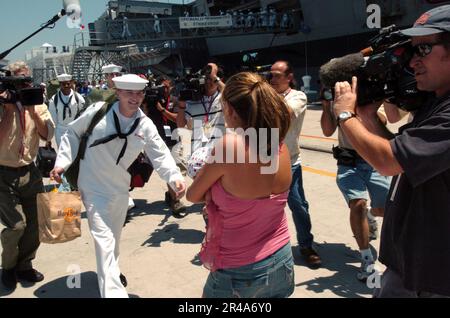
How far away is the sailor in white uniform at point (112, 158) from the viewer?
3.29m

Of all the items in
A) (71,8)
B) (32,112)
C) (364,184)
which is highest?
(71,8)

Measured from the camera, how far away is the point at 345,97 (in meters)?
2.01

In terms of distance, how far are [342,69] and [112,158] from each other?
2.01 metres

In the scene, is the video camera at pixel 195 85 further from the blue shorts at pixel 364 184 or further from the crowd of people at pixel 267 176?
the blue shorts at pixel 364 184

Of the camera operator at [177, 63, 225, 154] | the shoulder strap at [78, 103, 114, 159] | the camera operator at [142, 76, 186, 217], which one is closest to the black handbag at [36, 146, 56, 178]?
the camera operator at [142, 76, 186, 217]

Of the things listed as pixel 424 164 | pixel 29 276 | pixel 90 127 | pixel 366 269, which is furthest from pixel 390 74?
pixel 29 276

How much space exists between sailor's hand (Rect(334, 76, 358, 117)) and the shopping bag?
2.30 metres

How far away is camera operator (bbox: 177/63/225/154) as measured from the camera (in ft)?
15.4

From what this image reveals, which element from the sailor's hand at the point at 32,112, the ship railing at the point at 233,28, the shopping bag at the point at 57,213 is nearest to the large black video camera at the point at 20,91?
the sailor's hand at the point at 32,112

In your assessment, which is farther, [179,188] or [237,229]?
[179,188]

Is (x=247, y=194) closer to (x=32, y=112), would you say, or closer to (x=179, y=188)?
(x=179, y=188)

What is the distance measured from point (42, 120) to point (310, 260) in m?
2.93

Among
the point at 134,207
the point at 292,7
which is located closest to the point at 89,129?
the point at 134,207

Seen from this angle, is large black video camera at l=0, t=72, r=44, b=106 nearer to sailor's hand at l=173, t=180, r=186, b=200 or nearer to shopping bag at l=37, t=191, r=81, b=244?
shopping bag at l=37, t=191, r=81, b=244
